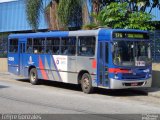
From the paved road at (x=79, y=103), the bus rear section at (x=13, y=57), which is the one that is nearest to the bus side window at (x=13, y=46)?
the bus rear section at (x=13, y=57)

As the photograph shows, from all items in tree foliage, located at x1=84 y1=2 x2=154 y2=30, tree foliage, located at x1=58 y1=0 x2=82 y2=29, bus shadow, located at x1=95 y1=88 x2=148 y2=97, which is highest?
tree foliage, located at x1=58 y1=0 x2=82 y2=29

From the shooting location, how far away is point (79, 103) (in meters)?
14.1

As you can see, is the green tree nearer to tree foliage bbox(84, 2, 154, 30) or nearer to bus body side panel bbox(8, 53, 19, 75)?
bus body side panel bbox(8, 53, 19, 75)

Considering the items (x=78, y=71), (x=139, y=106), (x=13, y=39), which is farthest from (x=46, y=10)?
(x=139, y=106)

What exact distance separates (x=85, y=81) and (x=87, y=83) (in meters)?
0.20

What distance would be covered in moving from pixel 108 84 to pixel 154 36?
503 centimetres

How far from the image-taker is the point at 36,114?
448 inches

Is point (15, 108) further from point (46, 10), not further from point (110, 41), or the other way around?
point (46, 10)

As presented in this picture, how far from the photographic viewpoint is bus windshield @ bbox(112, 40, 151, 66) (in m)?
16.3

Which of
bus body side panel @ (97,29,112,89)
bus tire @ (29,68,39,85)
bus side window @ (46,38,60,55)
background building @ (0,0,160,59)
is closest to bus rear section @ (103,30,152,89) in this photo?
bus body side panel @ (97,29,112,89)

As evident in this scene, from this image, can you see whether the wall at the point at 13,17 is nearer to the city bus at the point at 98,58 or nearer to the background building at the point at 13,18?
the background building at the point at 13,18

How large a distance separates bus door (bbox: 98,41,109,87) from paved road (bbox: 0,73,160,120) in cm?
62

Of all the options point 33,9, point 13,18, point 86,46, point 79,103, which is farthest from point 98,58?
point 13,18

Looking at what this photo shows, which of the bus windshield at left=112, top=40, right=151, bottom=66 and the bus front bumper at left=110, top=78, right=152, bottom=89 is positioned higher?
the bus windshield at left=112, top=40, right=151, bottom=66
